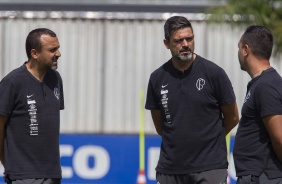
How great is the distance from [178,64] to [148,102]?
0.44m

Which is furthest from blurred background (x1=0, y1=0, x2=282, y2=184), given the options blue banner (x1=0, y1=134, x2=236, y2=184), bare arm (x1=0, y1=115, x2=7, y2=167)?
bare arm (x1=0, y1=115, x2=7, y2=167)

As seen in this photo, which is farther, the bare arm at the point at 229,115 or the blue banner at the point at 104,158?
the blue banner at the point at 104,158

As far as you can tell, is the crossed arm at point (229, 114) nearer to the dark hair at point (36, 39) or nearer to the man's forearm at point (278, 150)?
the man's forearm at point (278, 150)

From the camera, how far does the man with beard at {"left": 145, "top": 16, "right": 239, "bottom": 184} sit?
6633 mm

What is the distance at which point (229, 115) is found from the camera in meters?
6.81

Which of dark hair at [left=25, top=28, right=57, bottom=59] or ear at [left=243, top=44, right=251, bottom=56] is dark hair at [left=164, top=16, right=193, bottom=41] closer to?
ear at [left=243, top=44, right=251, bottom=56]

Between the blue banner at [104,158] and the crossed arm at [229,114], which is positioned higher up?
the crossed arm at [229,114]

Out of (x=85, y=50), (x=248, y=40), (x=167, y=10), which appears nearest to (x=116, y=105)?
(x=85, y=50)

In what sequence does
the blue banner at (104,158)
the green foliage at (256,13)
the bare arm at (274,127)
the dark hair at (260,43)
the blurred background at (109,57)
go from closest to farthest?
the bare arm at (274,127)
the dark hair at (260,43)
the green foliage at (256,13)
the blue banner at (104,158)
the blurred background at (109,57)

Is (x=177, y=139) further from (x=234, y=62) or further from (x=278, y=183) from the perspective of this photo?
(x=234, y=62)

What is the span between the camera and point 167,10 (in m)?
16.3

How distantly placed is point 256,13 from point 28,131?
19.2ft

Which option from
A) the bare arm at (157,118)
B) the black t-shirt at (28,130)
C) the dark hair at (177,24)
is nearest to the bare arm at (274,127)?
the dark hair at (177,24)

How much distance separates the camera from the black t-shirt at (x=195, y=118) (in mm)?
6633
